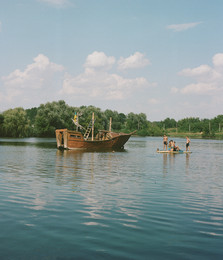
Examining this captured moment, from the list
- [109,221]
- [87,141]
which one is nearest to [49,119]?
[87,141]

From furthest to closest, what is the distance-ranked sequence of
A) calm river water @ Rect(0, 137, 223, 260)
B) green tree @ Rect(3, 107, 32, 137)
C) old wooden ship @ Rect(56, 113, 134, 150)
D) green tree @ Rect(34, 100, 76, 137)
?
green tree @ Rect(34, 100, 76, 137) < green tree @ Rect(3, 107, 32, 137) < old wooden ship @ Rect(56, 113, 134, 150) < calm river water @ Rect(0, 137, 223, 260)

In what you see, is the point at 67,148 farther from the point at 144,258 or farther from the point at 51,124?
the point at 51,124

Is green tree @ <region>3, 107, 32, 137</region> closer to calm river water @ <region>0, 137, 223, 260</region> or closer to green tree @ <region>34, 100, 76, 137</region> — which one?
green tree @ <region>34, 100, 76, 137</region>

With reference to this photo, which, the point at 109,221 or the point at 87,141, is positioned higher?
the point at 87,141

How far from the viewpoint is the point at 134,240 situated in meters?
7.68

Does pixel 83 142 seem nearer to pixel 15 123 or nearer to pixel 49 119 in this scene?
pixel 15 123

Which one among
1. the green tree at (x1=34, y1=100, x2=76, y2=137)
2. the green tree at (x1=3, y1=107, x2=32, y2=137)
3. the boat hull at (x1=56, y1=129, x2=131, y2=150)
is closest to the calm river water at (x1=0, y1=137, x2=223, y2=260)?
the boat hull at (x1=56, y1=129, x2=131, y2=150)

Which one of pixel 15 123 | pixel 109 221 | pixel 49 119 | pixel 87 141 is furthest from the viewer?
pixel 49 119

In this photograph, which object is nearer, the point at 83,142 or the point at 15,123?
the point at 83,142

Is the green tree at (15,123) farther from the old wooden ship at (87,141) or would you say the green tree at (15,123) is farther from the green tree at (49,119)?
the old wooden ship at (87,141)

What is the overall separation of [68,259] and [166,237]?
2.72 metres

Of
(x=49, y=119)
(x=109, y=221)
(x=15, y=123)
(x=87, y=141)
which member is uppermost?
(x=49, y=119)

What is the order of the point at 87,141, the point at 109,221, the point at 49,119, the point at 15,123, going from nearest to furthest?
the point at 109,221
the point at 87,141
the point at 15,123
the point at 49,119

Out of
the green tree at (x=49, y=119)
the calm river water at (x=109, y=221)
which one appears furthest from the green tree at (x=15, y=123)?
the calm river water at (x=109, y=221)
